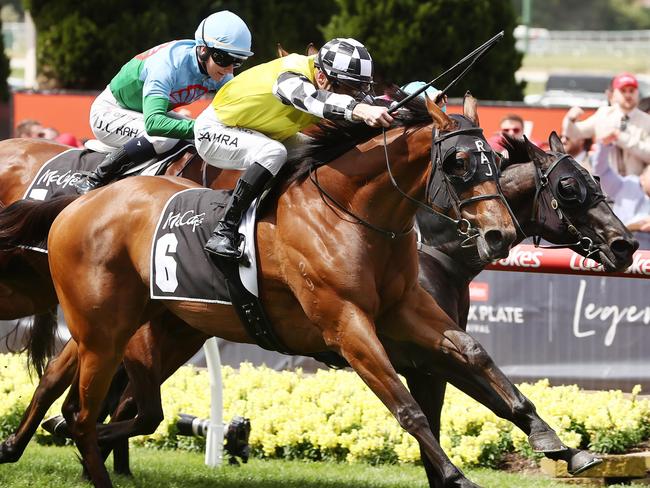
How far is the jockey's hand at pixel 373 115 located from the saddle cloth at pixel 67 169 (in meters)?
1.89

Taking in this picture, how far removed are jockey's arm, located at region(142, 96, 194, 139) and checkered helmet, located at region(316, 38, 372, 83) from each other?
118 cm

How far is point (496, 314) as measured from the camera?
28.1 feet

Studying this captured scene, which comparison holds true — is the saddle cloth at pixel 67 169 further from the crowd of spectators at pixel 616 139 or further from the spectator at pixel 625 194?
the spectator at pixel 625 194

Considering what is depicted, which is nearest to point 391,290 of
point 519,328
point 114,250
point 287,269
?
point 287,269

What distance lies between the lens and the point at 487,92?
14.4 metres

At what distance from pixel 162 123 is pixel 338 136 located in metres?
1.23

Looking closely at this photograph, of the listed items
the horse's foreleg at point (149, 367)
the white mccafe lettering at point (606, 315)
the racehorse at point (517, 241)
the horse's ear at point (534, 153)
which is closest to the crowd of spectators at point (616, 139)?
the white mccafe lettering at point (606, 315)

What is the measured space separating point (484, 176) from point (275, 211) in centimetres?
103

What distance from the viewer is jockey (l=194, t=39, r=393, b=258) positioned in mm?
5418

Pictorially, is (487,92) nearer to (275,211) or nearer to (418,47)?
(418,47)

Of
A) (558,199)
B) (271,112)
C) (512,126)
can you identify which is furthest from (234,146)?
(512,126)

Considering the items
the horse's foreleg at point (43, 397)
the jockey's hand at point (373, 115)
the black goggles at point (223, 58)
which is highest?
the black goggles at point (223, 58)

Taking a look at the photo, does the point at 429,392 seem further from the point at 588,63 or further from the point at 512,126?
the point at 588,63

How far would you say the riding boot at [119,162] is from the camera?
22.3 feet
